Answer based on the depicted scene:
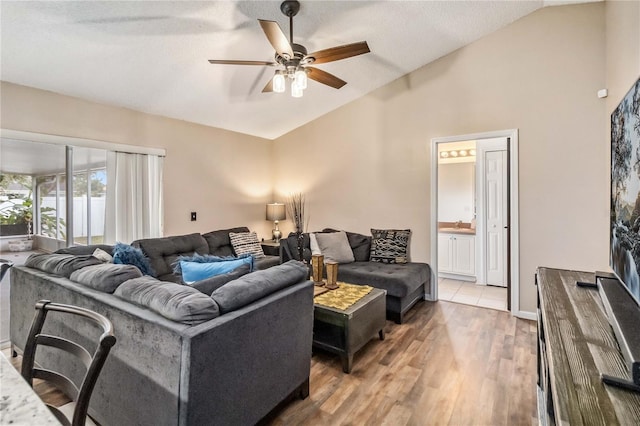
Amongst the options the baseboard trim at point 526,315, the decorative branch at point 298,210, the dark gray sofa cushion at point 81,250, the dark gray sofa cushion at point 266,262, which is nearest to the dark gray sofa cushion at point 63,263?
the dark gray sofa cushion at point 81,250

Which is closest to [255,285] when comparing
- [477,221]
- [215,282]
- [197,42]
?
[215,282]

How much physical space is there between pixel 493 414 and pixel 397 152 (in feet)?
10.4

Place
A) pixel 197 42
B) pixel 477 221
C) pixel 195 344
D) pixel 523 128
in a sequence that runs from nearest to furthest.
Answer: pixel 195 344, pixel 197 42, pixel 523 128, pixel 477 221

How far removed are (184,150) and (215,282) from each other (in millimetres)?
2982

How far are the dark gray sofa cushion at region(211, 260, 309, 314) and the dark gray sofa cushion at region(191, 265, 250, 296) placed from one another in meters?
0.14

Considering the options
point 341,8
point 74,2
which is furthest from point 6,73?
point 341,8

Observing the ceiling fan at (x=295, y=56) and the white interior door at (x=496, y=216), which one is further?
the white interior door at (x=496, y=216)

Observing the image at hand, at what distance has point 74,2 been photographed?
2.12 metres

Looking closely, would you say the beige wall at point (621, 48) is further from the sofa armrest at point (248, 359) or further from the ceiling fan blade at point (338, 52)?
the sofa armrest at point (248, 359)

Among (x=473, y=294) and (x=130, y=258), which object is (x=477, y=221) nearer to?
(x=473, y=294)

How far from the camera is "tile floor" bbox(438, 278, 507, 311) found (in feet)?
13.0

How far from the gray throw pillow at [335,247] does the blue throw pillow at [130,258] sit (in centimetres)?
208

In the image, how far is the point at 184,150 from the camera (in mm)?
4270

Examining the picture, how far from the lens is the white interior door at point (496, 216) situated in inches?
177
